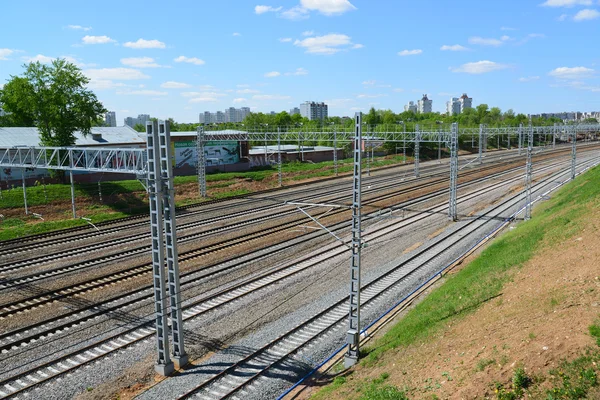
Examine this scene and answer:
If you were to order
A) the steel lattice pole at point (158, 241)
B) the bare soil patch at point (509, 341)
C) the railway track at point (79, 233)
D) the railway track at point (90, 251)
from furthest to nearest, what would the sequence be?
the railway track at point (79, 233) → the railway track at point (90, 251) → the steel lattice pole at point (158, 241) → the bare soil patch at point (509, 341)

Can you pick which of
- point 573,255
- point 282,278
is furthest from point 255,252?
point 573,255

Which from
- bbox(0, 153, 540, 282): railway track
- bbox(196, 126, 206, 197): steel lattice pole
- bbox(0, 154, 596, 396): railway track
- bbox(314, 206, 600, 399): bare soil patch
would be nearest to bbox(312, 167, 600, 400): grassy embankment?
bbox(314, 206, 600, 399): bare soil patch

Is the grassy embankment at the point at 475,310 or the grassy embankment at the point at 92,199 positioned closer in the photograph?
the grassy embankment at the point at 475,310

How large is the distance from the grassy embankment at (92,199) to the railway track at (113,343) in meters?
19.0

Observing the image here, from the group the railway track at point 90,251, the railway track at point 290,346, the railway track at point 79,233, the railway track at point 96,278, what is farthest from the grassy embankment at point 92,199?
the railway track at point 290,346

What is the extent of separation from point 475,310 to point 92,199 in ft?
118

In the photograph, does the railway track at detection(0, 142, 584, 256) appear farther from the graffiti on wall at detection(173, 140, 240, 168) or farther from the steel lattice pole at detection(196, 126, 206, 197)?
the graffiti on wall at detection(173, 140, 240, 168)

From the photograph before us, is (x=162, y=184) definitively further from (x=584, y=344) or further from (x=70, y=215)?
(x=70, y=215)

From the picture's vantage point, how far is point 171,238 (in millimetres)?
14906

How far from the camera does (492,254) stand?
22562 mm

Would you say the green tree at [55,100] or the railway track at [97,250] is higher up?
the green tree at [55,100]

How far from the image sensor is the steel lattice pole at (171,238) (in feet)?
47.1

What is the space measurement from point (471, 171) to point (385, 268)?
4704cm

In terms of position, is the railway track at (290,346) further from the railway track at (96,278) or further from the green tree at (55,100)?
the green tree at (55,100)
